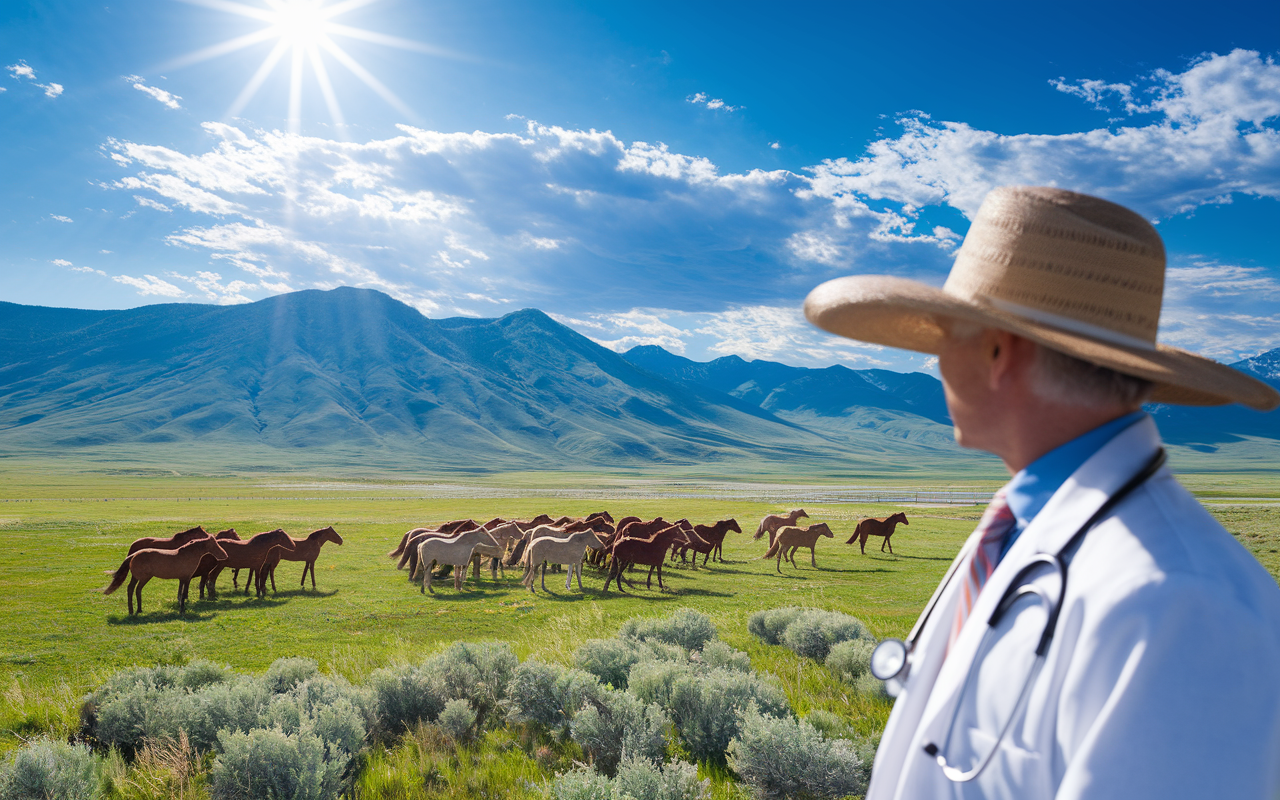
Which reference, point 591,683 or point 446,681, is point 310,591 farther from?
point 591,683

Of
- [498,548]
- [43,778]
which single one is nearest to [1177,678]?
[43,778]

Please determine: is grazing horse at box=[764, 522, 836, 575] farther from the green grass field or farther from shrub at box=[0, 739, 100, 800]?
shrub at box=[0, 739, 100, 800]

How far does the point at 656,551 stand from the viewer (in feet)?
67.0

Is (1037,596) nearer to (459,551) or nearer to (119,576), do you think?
(459,551)

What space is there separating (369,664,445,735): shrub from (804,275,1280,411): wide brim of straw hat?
274 inches

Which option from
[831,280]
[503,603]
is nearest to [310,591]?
[503,603]

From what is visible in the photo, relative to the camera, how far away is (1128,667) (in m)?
1.26

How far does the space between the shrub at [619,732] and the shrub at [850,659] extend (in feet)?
11.2

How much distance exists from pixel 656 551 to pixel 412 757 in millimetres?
14262

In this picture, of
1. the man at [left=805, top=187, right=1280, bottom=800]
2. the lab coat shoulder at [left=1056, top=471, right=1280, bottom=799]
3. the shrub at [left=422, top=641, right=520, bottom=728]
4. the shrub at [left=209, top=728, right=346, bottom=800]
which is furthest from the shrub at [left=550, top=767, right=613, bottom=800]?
the lab coat shoulder at [left=1056, top=471, right=1280, bottom=799]

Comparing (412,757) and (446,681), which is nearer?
(412,757)

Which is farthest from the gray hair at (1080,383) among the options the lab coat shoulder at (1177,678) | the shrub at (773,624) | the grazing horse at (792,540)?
the grazing horse at (792,540)

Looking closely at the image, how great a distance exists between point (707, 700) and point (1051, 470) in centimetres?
575

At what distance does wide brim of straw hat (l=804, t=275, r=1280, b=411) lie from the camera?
1.65 meters
